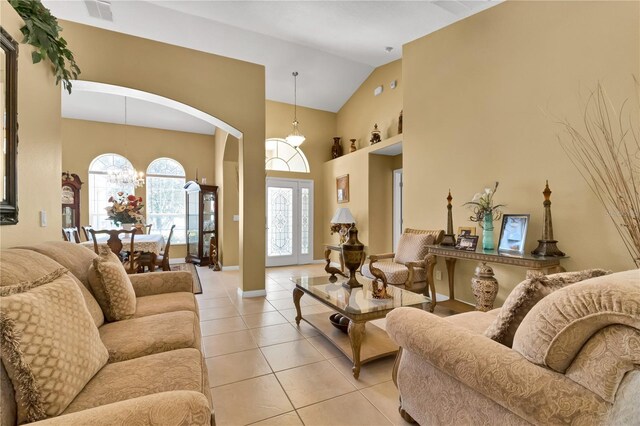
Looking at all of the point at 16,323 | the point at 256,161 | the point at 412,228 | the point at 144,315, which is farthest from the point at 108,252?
the point at 412,228

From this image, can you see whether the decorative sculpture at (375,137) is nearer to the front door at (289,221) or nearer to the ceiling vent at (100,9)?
the front door at (289,221)

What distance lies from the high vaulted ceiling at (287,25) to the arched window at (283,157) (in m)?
1.48

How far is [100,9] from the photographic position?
3684mm

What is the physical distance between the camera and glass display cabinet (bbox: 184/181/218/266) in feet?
20.8

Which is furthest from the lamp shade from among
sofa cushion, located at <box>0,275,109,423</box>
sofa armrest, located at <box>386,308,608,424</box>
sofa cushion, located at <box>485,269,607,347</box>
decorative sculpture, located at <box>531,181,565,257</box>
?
sofa cushion, located at <box>0,275,109,423</box>

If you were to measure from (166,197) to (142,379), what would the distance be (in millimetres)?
6752

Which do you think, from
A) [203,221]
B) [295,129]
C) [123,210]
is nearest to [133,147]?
[203,221]

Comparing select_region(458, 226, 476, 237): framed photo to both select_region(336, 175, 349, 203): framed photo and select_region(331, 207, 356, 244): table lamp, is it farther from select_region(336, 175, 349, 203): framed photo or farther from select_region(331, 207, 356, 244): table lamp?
select_region(336, 175, 349, 203): framed photo

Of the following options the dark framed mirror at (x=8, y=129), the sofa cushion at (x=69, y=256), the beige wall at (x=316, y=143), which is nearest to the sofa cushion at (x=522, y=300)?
the sofa cushion at (x=69, y=256)

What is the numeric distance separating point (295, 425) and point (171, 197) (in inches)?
267

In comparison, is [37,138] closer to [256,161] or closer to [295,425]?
[256,161]

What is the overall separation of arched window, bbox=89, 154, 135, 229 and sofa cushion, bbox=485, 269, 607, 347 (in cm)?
723

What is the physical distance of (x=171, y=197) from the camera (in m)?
7.14

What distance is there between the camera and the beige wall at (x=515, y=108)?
2484 mm
